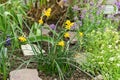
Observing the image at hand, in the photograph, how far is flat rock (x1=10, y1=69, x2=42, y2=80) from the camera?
9.24ft

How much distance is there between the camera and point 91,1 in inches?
152

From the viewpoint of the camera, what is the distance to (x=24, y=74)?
9.39 ft

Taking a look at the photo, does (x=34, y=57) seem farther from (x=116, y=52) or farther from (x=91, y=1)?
(x=91, y=1)

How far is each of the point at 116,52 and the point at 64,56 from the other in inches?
17.1

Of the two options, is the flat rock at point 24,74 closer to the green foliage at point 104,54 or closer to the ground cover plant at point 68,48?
the ground cover plant at point 68,48

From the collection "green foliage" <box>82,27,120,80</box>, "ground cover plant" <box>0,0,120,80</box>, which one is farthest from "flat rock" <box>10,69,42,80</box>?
"green foliage" <box>82,27,120,80</box>

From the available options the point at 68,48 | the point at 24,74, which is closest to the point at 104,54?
the point at 68,48

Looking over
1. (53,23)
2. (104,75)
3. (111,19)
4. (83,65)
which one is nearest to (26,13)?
(53,23)

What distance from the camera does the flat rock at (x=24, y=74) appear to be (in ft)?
9.24

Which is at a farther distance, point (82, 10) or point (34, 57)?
point (82, 10)

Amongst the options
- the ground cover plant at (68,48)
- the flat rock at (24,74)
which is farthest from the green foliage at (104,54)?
the flat rock at (24,74)

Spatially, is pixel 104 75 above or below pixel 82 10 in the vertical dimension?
below

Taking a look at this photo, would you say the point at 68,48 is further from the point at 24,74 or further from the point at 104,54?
the point at 24,74

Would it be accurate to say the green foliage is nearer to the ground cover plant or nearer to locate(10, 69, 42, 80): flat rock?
the ground cover plant
